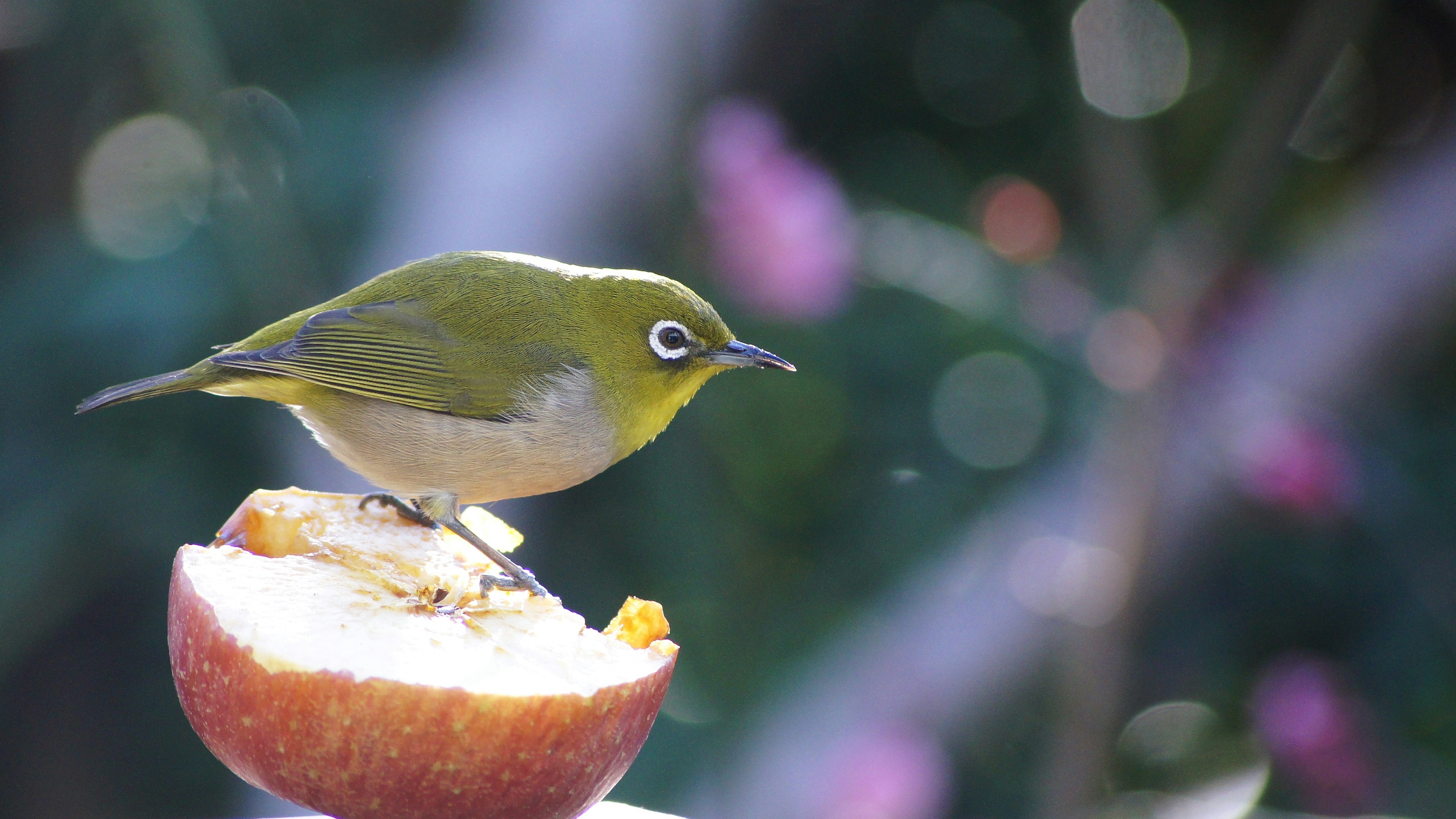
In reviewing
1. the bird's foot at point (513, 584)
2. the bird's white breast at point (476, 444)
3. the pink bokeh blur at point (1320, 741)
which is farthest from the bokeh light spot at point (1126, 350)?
the bird's foot at point (513, 584)

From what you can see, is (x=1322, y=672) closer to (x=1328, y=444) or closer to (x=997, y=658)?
(x=1328, y=444)

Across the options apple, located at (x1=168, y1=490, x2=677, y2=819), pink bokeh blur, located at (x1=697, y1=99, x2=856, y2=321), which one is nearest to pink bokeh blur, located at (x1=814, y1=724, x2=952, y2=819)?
pink bokeh blur, located at (x1=697, y1=99, x2=856, y2=321)

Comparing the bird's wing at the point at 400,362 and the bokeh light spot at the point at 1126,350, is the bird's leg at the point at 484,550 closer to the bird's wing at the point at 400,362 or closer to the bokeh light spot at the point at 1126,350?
the bird's wing at the point at 400,362

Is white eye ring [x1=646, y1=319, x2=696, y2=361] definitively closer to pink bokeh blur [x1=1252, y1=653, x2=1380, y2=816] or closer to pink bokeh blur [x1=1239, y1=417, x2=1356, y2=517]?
pink bokeh blur [x1=1239, y1=417, x2=1356, y2=517]

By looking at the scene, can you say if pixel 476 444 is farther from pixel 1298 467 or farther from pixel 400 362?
pixel 1298 467

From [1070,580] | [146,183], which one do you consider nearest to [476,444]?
[1070,580]

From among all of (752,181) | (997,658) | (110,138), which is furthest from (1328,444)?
(110,138)
